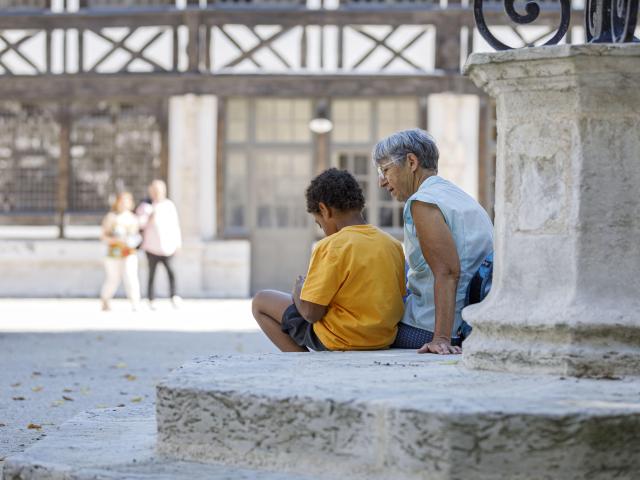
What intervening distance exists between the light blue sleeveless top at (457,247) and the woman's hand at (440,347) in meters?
0.21

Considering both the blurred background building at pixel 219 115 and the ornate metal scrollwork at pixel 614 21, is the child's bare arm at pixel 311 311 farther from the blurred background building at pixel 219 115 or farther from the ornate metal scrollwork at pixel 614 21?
the blurred background building at pixel 219 115

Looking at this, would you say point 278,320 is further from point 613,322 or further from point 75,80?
point 75,80

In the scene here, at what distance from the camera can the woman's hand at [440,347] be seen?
5.38 meters

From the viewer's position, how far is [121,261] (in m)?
16.3

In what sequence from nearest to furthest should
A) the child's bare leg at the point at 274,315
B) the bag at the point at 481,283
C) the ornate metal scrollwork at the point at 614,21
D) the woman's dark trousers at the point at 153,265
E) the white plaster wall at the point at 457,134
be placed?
the ornate metal scrollwork at the point at 614,21 < the bag at the point at 481,283 < the child's bare leg at the point at 274,315 < the woman's dark trousers at the point at 153,265 < the white plaster wall at the point at 457,134

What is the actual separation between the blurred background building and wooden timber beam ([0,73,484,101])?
19 mm

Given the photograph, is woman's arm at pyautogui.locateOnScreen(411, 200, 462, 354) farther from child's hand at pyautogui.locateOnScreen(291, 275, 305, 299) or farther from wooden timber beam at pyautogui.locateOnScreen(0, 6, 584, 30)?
wooden timber beam at pyautogui.locateOnScreen(0, 6, 584, 30)

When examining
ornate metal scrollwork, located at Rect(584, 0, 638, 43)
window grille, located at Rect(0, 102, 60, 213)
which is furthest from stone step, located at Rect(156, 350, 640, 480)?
window grille, located at Rect(0, 102, 60, 213)

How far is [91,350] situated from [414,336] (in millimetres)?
6214

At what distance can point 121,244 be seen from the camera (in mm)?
16234

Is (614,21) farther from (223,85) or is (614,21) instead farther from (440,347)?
(223,85)

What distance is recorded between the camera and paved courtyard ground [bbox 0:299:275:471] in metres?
7.76

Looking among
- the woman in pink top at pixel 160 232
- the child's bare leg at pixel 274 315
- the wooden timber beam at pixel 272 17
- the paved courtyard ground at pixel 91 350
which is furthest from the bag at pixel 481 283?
the wooden timber beam at pixel 272 17

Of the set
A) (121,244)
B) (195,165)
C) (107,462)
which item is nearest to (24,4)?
(195,165)
